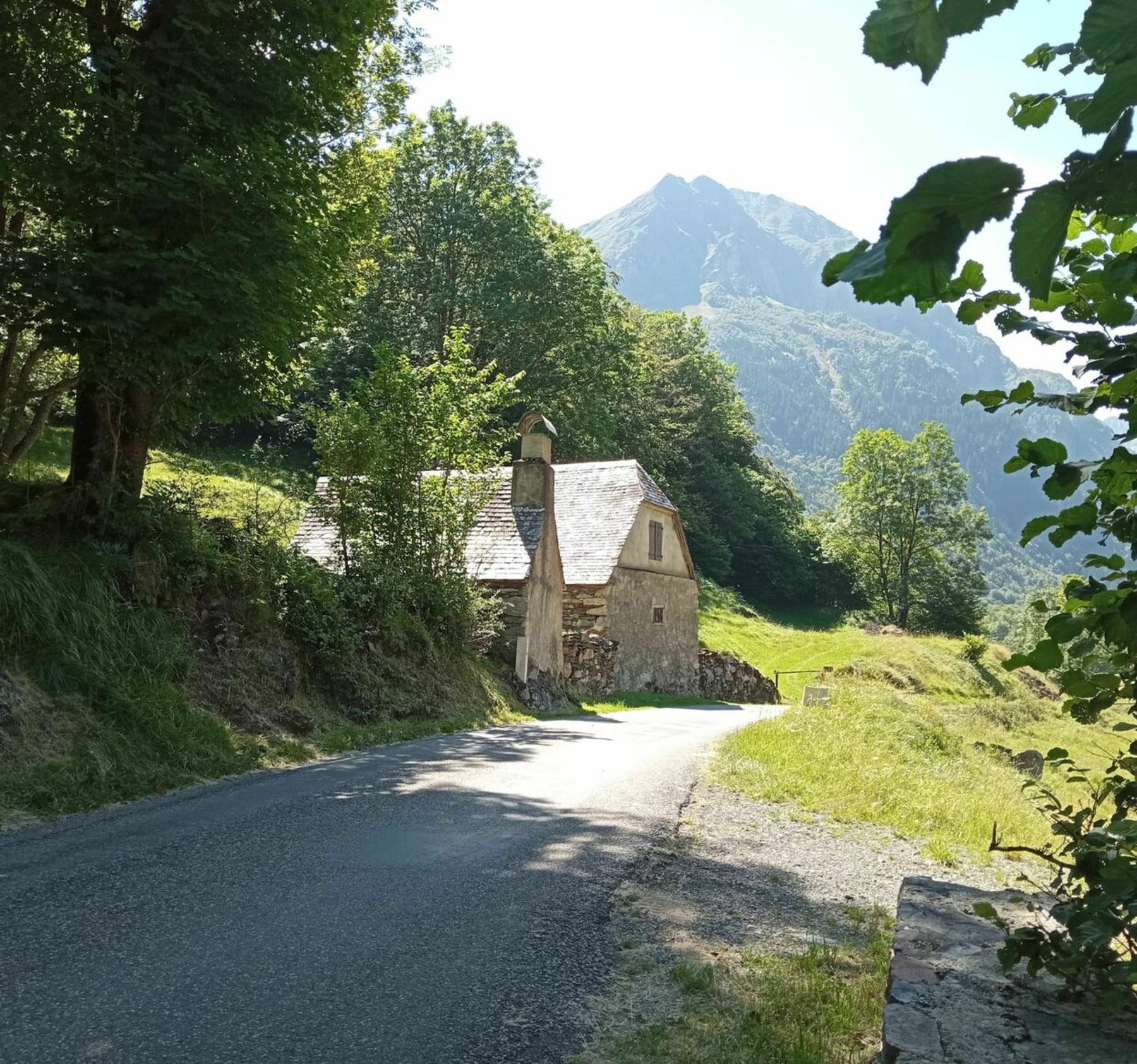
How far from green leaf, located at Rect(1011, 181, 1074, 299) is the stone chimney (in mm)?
21798

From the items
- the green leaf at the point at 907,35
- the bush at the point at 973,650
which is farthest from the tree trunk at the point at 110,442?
the bush at the point at 973,650

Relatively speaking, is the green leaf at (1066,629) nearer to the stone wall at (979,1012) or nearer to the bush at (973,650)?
the stone wall at (979,1012)

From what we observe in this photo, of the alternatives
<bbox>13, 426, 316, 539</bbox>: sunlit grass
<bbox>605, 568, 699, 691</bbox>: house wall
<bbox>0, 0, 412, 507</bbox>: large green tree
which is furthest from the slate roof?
<bbox>0, 0, 412, 507</bbox>: large green tree

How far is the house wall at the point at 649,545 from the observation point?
27.8m

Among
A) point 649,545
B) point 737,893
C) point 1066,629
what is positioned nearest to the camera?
point 1066,629

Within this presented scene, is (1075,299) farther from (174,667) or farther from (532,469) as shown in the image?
(532,469)

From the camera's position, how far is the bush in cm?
3846

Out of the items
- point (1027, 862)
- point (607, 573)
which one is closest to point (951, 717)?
point (607, 573)

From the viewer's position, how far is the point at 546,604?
2208 centimetres

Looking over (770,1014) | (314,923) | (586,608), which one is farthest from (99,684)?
(586,608)

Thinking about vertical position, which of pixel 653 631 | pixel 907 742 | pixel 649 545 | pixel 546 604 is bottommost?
pixel 907 742

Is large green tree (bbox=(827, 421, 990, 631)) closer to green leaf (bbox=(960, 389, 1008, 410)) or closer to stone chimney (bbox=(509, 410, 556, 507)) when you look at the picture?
stone chimney (bbox=(509, 410, 556, 507))

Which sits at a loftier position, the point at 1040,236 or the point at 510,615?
the point at 1040,236

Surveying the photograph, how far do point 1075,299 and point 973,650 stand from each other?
131 ft
